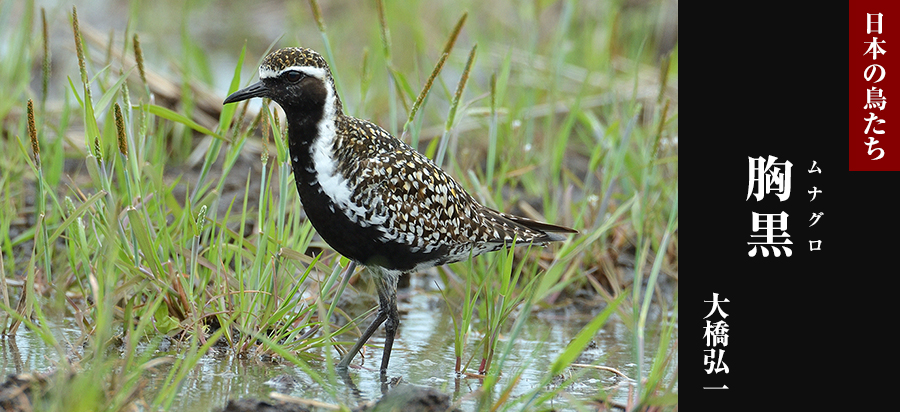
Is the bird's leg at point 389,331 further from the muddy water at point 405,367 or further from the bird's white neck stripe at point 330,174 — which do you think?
the bird's white neck stripe at point 330,174

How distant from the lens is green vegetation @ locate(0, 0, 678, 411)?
379 centimetres

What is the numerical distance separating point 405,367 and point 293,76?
1417 mm

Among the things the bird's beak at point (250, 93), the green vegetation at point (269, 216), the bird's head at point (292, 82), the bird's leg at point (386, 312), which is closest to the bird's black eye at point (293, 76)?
the bird's head at point (292, 82)

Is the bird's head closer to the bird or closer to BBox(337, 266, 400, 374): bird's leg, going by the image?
the bird

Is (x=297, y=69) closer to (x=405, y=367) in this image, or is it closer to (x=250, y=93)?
(x=250, y=93)

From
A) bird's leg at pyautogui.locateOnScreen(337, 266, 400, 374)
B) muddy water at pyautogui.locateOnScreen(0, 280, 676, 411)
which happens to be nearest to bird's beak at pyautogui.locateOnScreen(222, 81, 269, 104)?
bird's leg at pyautogui.locateOnScreen(337, 266, 400, 374)

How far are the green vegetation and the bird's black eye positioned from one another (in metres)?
0.34

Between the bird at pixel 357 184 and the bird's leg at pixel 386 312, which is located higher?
the bird at pixel 357 184

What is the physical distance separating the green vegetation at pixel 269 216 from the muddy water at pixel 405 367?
8cm

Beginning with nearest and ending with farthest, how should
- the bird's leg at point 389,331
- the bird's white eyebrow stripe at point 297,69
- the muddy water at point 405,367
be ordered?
the muddy water at point 405,367 < the bird's white eyebrow stripe at point 297,69 < the bird's leg at point 389,331

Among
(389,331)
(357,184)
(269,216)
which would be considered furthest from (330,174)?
(389,331)

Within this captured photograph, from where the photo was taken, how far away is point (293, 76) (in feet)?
12.9

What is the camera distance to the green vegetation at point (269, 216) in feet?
12.4

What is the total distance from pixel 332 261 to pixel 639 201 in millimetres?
2037
